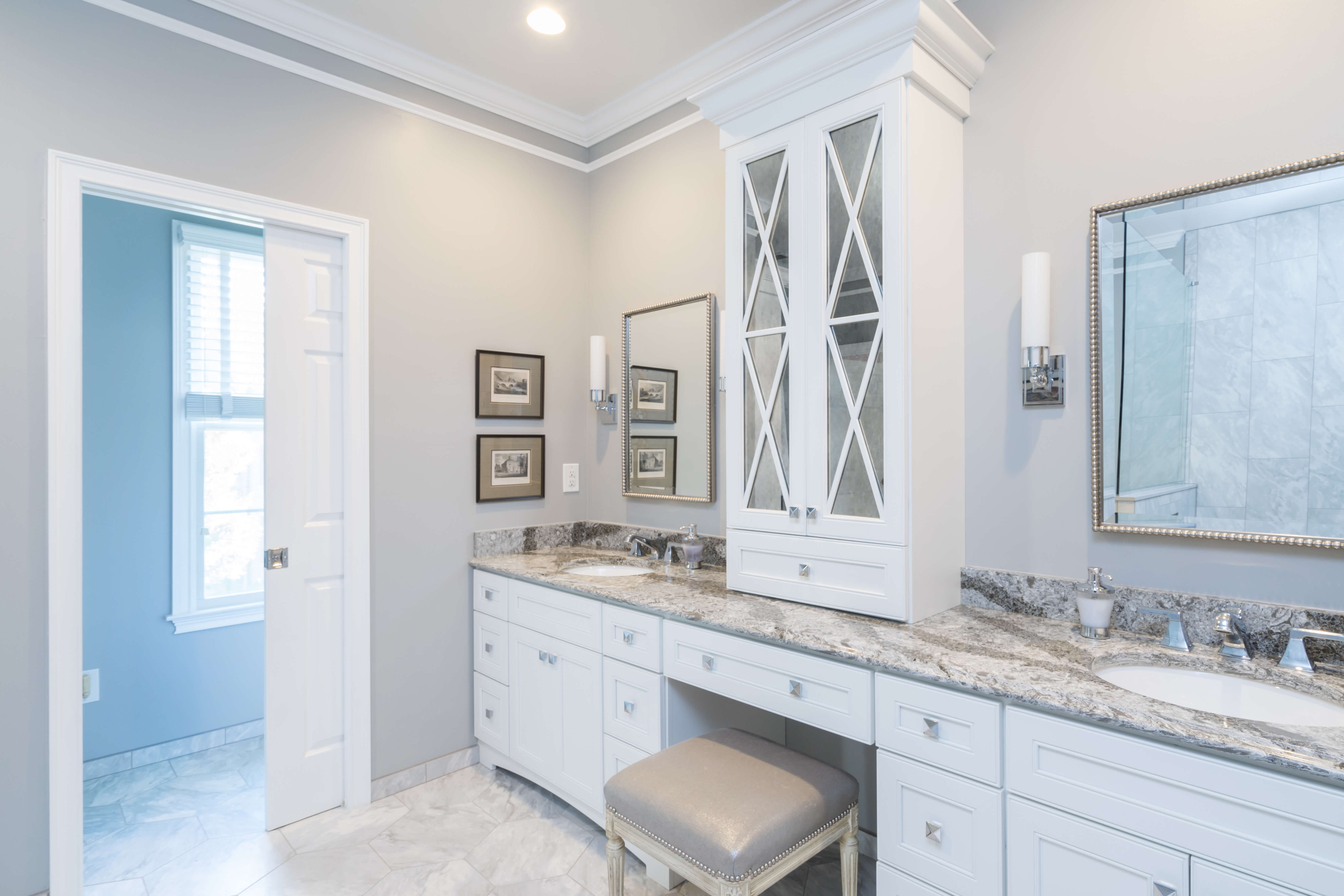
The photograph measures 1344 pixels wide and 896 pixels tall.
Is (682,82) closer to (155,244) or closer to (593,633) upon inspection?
(593,633)

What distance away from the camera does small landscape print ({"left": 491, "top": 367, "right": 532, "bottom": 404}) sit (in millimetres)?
2838

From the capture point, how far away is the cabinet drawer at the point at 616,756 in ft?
6.58

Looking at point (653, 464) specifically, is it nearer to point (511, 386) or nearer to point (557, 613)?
point (511, 386)

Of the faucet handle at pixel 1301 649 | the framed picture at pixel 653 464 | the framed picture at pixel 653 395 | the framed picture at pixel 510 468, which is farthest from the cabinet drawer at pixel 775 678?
the framed picture at pixel 510 468

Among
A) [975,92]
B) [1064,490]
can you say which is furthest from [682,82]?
[1064,490]

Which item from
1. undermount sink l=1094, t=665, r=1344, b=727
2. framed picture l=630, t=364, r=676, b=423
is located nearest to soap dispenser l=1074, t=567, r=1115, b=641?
undermount sink l=1094, t=665, r=1344, b=727

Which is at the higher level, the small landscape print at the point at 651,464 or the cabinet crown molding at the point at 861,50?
the cabinet crown molding at the point at 861,50

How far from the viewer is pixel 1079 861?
1.18 meters

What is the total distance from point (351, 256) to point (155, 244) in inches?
47.6

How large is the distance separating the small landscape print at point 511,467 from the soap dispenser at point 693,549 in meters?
0.80

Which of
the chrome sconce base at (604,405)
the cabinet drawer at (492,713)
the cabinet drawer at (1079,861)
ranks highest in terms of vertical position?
the chrome sconce base at (604,405)

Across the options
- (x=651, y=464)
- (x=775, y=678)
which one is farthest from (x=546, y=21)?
(x=775, y=678)

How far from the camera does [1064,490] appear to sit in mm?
1751

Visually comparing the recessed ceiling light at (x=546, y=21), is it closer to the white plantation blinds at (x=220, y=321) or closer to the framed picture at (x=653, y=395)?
the framed picture at (x=653, y=395)
